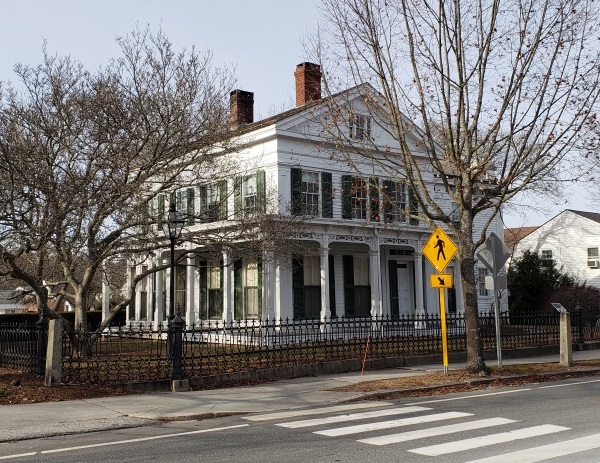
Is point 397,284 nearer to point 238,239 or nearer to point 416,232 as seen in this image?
point 416,232

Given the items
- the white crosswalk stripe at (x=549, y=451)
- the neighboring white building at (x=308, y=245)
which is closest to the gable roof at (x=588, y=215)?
the neighboring white building at (x=308, y=245)

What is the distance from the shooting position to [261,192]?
22.5m

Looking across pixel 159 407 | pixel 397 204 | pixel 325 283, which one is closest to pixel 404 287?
pixel 325 283

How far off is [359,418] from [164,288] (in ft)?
65.8

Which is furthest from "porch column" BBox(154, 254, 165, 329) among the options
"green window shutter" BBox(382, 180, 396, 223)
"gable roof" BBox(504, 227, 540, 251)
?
"gable roof" BBox(504, 227, 540, 251)

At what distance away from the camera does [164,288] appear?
94.0 ft

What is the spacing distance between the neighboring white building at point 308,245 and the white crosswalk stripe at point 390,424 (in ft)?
37.1

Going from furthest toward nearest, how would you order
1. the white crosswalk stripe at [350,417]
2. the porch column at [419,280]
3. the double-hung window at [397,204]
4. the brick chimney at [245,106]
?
the brick chimney at [245,106], the porch column at [419,280], the double-hung window at [397,204], the white crosswalk stripe at [350,417]

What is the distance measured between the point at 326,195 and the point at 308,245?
213cm

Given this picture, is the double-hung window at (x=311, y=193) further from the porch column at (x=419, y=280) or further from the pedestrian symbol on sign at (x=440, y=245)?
the pedestrian symbol on sign at (x=440, y=245)

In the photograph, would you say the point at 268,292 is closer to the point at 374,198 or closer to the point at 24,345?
the point at 374,198

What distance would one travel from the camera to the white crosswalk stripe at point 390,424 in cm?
867

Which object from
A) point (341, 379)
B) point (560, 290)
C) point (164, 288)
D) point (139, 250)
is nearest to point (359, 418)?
point (341, 379)

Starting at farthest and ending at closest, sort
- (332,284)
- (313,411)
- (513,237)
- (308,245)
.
→ 1. (513,237)
2. (332,284)
3. (308,245)
4. (313,411)
